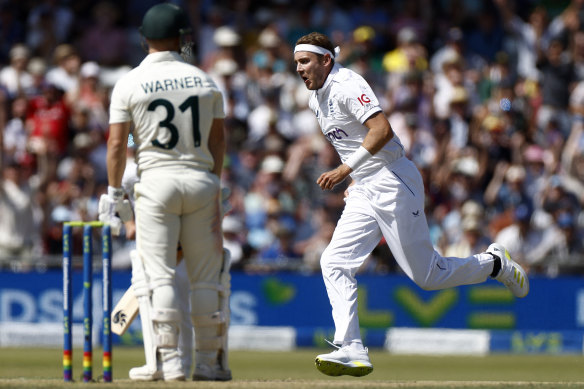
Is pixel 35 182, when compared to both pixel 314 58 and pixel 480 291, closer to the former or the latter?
pixel 480 291

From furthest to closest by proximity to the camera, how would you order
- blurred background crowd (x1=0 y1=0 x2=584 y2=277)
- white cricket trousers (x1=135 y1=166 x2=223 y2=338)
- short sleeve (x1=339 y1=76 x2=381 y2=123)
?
blurred background crowd (x1=0 y1=0 x2=584 y2=277), short sleeve (x1=339 y1=76 x2=381 y2=123), white cricket trousers (x1=135 y1=166 x2=223 y2=338)

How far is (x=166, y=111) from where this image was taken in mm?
6516

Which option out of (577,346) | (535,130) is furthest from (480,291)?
(535,130)

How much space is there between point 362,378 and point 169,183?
2677 millimetres

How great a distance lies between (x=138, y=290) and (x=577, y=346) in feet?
23.6

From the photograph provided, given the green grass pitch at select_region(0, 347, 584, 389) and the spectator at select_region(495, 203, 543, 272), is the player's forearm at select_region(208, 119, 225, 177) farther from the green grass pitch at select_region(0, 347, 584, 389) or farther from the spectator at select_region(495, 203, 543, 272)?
the spectator at select_region(495, 203, 543, 272)

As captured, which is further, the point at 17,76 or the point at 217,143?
the point at 17,76

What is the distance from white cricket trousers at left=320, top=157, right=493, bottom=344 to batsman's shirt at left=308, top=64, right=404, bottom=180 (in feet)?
0.25

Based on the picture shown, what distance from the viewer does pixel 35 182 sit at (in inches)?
559

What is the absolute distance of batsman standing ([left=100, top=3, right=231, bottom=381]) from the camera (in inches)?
256

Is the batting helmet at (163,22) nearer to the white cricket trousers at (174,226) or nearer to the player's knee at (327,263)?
the white cricket trousers at (174,226)

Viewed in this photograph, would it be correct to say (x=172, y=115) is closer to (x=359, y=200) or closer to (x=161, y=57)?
(x=161, y=57)

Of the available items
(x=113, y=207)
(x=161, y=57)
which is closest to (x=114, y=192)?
(x=113, y=207)

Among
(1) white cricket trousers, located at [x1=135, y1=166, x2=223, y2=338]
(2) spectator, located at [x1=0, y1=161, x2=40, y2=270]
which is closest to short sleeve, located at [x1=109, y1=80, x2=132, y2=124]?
(1) white cricket trousers, located at [x1=135, y1=166, x2=223, y2=338]
